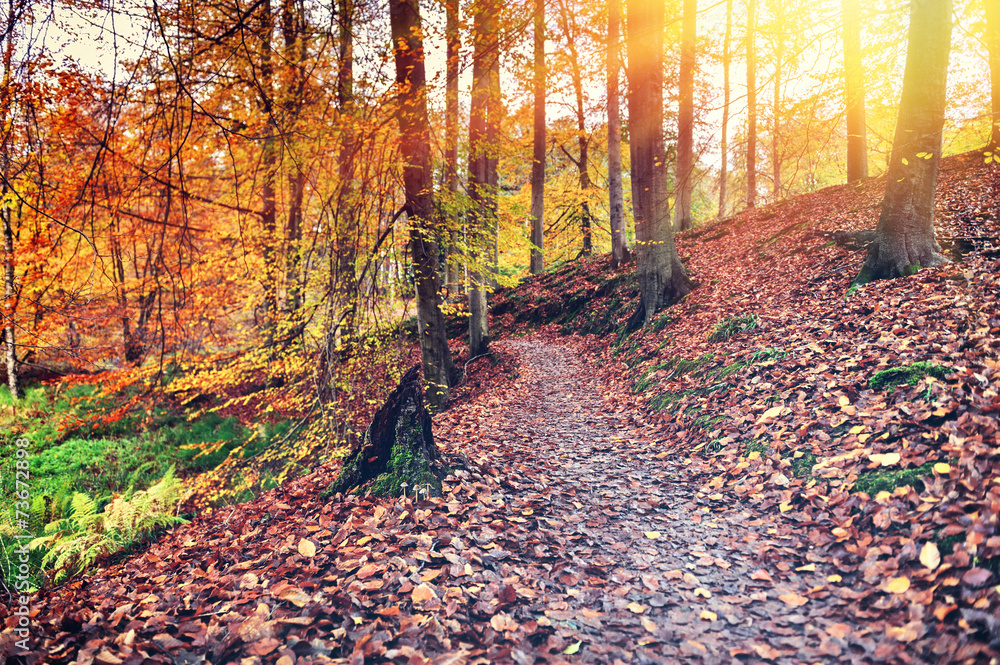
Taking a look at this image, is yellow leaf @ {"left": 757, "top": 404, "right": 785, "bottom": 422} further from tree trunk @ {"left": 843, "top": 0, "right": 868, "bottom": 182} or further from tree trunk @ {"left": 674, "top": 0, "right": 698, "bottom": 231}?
tree trunk @ {"left": 674, "top": 0, "right": 698, "bottom": 231}

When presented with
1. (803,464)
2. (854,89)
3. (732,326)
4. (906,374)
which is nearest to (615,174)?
(854,89)

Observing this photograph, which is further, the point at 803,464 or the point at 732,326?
the point at 732,326

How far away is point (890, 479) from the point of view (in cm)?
350

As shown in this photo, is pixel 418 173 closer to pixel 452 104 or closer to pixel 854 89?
pixel 452 104

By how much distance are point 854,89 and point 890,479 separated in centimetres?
781

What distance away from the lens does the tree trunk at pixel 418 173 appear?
6719mm

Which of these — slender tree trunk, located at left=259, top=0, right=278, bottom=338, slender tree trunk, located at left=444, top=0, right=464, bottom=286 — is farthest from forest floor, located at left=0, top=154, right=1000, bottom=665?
slender tree trunk, located at left=259, top=0, right=278, bottom=338

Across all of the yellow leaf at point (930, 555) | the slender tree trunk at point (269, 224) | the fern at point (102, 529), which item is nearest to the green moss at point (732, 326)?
the yellow leaf at point (930, 555)

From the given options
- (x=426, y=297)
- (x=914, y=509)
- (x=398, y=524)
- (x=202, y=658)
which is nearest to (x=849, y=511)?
(x=914, y=509)

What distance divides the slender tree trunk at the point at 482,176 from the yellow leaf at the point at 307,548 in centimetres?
598

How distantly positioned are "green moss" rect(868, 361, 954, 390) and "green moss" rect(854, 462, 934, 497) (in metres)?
1.17

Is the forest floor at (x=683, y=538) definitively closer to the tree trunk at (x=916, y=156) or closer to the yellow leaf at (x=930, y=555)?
the yellow leaf at (x=930, y=555)

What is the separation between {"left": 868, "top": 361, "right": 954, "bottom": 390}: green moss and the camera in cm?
418

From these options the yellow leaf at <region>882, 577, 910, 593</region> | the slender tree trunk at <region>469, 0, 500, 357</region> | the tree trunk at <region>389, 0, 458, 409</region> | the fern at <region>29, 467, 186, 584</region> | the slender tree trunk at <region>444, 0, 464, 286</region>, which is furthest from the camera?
the slender tree trunk at <region>469, 0, 500, 357</region>
